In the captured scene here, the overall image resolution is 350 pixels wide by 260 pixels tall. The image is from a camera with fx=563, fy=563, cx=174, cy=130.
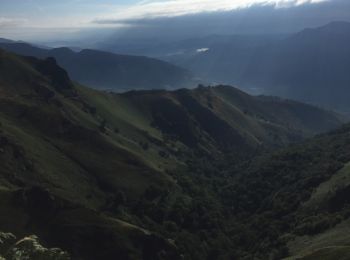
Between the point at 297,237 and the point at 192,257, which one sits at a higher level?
the point at 297,237

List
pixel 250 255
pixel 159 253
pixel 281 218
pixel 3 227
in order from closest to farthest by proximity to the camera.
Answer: pixel 3 227 → pixel 159 253 → pixel 250 255 → pixel 281 218

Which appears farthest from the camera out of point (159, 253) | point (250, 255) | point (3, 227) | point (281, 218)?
point (281, 218)

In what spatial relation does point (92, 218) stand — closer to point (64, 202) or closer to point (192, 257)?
point (64, 202)

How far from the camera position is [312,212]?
18188 centimetres

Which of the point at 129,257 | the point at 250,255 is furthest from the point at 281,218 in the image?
the point at 129,257

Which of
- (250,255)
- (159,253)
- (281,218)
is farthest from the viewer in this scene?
(281,218)

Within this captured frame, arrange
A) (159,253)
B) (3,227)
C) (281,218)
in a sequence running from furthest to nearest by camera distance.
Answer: (281,218), (159,253), (3,227)

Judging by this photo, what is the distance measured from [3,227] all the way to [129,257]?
105 feet

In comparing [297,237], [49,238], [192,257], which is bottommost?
[192,257]

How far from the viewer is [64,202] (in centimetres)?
15762

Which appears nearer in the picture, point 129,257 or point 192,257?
point 129,257

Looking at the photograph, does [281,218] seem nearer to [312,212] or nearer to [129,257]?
[312,212]

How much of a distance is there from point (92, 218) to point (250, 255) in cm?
5092

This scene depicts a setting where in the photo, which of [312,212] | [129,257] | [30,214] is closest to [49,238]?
[30,214]
